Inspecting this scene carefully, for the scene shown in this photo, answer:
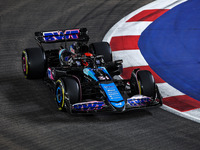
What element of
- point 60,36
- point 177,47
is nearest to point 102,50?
point 60,36

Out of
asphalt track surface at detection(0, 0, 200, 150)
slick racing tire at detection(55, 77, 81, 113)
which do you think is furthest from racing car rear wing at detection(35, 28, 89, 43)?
slick racing tire at detection(55, 77, 81, 113)

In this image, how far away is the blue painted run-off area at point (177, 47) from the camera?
861 cm

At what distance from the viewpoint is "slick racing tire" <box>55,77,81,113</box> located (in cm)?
663

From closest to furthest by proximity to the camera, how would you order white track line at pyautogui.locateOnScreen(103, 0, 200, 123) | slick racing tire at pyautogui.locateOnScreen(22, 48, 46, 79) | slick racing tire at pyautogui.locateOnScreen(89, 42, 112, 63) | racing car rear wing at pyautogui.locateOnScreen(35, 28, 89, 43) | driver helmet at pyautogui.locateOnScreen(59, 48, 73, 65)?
white track line at pyautogui.locateOnScreen(103, 0, 200, 123)
driver helmet at pyautogui.locateOnScreen(59, 48, 73, 65)
slick racing tire at pyautogui.locateOnScreen(22, 48, 46, 79)
racing car rear wing at pyautogui.locateOnScreen(35, 28, 89, 43)
slick racing tire at pyautogui.locateOnScreen(89, 42, 112, 63)

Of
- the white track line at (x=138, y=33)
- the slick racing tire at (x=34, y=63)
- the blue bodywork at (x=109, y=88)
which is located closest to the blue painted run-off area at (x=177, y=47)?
the white track line at (x=138, y=33)

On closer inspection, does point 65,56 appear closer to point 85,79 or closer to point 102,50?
point 85,79

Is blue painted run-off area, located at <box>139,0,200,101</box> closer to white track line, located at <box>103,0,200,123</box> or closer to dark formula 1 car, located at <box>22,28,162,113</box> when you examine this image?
white track line, located at <box>103,0,200,123</box>

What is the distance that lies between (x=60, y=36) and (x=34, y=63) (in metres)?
1.02

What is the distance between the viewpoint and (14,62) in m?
9.64

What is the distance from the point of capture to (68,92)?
6652 mm

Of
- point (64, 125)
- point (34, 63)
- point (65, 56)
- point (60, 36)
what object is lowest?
point (64, 125)

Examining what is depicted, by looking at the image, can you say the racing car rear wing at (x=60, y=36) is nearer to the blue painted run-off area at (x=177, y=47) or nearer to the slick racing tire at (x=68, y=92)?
the blue painted run-off area at (x=177, y=47)

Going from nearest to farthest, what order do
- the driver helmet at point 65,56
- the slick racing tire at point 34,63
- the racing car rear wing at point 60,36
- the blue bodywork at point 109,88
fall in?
the blue bodywork at point 109,88 < the driver helmet at point 65,56 < the slick racing tire at point 34,63 < the racing car rear wing at point 60,36

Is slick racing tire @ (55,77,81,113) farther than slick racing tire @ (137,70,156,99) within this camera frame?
No
